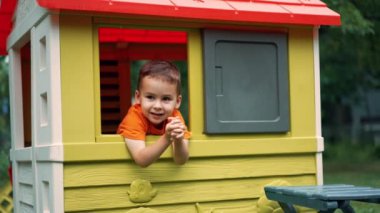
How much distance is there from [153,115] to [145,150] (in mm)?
310

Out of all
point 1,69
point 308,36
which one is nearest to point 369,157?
point 1,69

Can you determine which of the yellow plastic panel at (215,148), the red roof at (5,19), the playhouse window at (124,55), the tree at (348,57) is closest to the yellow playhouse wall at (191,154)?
the yellow plastic panel at (215,148)

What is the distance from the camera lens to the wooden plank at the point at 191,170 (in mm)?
4027

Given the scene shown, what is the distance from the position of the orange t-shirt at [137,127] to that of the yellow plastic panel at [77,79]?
234 millimetres

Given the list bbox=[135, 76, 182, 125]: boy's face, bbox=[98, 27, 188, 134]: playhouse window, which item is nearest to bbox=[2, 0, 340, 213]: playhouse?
bbox=[135, 76, 182, 125]: boy's face

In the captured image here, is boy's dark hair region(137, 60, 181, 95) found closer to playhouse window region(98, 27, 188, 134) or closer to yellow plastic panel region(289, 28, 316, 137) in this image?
yellow plastic panel region(289, 28, 316, 137)

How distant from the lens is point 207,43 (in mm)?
4410

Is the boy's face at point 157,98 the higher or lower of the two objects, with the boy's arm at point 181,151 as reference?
higher

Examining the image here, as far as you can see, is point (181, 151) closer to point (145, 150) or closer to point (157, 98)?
point (145, 150)

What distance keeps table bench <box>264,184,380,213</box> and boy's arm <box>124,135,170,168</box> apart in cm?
83

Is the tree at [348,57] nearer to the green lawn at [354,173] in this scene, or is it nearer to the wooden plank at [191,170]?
the green lawn at [354,173]

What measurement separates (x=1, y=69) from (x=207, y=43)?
1345 centimetres

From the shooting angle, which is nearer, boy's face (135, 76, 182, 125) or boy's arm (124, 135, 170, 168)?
boy's arm (124, 135, 170, 168)

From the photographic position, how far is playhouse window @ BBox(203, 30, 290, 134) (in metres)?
4.42
